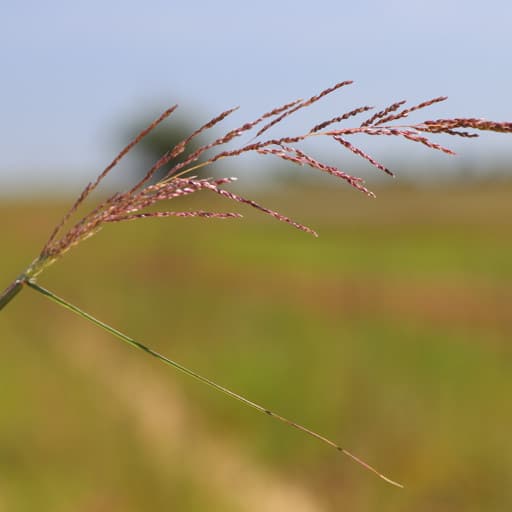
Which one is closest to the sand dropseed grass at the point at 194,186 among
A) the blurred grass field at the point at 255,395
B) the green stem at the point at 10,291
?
the green stem at the point at 10,291

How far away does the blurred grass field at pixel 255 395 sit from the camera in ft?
22.1

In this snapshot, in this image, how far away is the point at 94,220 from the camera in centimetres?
110

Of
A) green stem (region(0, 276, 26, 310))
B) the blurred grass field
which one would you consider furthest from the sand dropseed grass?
the blurred grass field

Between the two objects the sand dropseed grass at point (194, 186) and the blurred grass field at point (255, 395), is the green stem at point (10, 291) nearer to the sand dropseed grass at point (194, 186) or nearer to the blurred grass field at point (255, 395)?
the sand dropseed grass at point (194, 186)

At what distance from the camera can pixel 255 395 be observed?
31.7 feet

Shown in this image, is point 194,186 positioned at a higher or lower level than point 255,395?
higher

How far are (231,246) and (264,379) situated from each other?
917 inches

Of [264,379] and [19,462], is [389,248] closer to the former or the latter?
[264,379]

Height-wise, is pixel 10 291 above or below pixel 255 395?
above

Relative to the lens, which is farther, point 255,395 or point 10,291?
point 255,395

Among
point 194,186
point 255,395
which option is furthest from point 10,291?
point 255,395

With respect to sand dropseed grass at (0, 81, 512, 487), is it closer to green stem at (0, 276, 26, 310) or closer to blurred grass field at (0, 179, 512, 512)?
green stem at (0, 276, 26, 310)

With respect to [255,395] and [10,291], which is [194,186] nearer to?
[10,291]

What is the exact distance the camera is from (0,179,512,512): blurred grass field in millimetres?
6727
